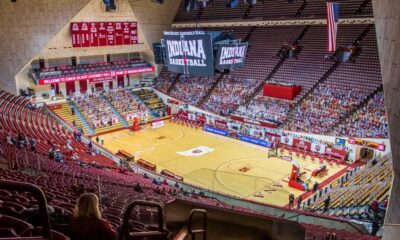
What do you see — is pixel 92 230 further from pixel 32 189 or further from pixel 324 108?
pixel 324 108

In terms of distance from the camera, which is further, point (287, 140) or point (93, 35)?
point (93, 35)

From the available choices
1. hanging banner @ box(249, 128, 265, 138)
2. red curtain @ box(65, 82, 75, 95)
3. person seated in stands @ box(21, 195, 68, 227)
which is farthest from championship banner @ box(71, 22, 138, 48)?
person seated in stands @ box(21, 195, 68, 227)

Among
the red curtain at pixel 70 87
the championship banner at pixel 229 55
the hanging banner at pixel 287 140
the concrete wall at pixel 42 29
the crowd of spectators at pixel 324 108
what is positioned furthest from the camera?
the red curtain at pixel 70 87

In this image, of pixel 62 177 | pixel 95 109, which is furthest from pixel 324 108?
pixel 62 177

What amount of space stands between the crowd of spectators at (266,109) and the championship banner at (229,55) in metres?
12.4

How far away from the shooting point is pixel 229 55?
19.3 metres

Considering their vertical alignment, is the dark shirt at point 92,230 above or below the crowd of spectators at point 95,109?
above

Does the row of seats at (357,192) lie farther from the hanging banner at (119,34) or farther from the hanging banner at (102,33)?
the hanging banner at (119,34)

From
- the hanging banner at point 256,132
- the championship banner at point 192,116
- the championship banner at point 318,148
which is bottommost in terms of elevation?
the championship banner at point 318,148

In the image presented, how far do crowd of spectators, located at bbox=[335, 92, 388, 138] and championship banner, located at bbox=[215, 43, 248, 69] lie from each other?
37.5 ft

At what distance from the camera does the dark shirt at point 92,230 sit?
3.32 m

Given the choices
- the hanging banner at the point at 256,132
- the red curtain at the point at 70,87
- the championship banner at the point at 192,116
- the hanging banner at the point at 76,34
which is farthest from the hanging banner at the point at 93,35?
the hanging banner at the point at 256,132

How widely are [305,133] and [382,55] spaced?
19364mm

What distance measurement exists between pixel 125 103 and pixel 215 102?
9.64m
